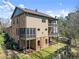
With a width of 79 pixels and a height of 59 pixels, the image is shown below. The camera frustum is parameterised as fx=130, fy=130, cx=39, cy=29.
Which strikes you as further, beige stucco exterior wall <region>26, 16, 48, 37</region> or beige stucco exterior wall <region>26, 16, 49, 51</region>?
beige stucco exterior wall <region>26, 16, 49, 51</region>

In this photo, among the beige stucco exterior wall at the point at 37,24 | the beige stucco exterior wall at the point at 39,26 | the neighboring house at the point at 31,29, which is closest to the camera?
the neighboring house at the point at 31,29

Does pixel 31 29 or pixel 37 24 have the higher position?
pixel 37 24

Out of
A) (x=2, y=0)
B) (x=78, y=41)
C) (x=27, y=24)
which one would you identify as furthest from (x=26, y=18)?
(x=78, y=41)

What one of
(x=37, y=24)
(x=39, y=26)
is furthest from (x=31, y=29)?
(x=39, y=26)

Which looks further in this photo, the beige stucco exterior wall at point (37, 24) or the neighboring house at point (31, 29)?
the beige stucco exterior wall at point (37, 24)

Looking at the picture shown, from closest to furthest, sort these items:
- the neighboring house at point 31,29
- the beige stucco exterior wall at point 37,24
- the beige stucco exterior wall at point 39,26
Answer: the neighboring house at point 31,29
the beige stucco exterior wall at point 37,24
the beige stucco exterior wall at point 39,26

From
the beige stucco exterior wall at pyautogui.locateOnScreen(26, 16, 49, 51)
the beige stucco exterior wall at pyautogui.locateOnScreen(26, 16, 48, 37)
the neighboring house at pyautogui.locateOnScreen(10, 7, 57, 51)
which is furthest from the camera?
the beige stucco exterior wall at pyautogui.locateOnScreen(26, 16, 49, 51)

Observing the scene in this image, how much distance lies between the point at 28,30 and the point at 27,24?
1321 mm

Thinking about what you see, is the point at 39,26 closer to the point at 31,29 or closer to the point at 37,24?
the point at 37,24

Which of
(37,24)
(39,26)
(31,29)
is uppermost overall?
(37,24)

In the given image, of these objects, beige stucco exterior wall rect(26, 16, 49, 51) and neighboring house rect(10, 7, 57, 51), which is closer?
neighboring house rect(10, 7, 57, 51)

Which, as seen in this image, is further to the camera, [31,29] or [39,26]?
[39,26]

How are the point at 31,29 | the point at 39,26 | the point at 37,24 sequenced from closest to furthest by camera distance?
1. the point at 31,29
2. the point at 37,24
3. the point at 39,26

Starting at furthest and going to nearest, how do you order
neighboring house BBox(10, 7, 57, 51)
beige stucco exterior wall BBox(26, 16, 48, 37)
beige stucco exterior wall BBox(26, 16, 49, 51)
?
beige stucco exterior wall BBox(26, 16, 49, 51)
beige stucco exterior wall BBox(26, 16, 48, 37)
neighboring house BBox(10, 7, 57, 51)
